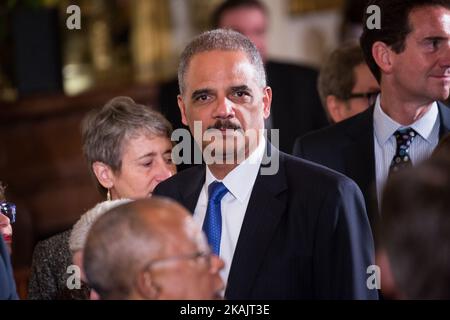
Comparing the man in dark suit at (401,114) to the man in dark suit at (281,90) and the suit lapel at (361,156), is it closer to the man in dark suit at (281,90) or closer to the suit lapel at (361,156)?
the suit lapel at (361,156)

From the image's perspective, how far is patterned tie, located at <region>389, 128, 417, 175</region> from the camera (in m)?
3.65

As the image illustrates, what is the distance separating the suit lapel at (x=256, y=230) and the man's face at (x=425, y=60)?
34.1 inches

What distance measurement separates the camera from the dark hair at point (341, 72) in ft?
14.4

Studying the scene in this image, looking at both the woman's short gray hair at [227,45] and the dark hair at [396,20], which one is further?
the dark hair at [396,20]

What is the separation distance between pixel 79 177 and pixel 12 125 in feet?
2.31

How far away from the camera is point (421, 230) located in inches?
84.7

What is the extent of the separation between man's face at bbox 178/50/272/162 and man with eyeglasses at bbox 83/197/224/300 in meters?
0.59

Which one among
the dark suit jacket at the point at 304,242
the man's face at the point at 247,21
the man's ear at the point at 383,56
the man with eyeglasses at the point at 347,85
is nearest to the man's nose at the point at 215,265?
the dark suit jacket at the point at 304,242

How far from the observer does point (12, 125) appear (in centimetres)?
772

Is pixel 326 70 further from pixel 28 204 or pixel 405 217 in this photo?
pixel 28 204

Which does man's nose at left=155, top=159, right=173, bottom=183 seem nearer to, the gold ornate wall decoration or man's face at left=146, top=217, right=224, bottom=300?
man's face at left=146, top=217, right=224, bottom=300
